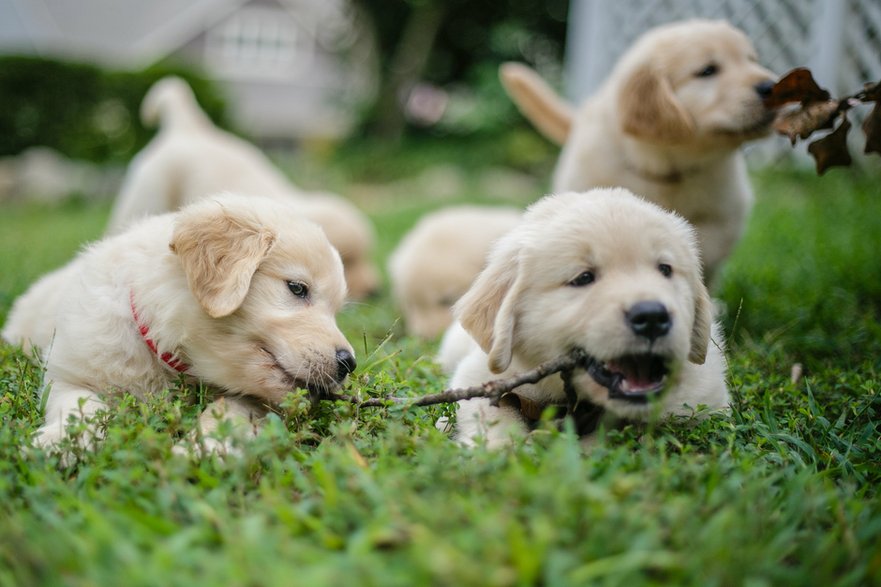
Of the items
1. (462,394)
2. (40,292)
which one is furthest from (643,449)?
(40,292)

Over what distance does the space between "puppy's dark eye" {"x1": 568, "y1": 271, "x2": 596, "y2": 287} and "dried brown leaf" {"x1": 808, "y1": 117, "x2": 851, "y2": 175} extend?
141 centimetres

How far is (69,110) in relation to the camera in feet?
46.1

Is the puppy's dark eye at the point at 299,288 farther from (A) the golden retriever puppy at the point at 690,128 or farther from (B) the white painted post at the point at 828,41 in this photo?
(B) the white painted post at the point at 828,41

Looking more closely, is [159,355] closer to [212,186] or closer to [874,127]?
[874,127]

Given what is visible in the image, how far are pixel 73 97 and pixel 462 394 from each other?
1405 centimetres

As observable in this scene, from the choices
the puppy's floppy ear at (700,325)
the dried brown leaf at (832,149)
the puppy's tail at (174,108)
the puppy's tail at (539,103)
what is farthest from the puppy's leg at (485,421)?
the puppy's tail at (174,108)

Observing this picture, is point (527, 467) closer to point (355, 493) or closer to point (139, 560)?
point (355, 493)

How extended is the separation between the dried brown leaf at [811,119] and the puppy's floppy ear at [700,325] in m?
0.89

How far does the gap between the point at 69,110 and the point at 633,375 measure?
1422 cm

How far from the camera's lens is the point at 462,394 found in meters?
2.23

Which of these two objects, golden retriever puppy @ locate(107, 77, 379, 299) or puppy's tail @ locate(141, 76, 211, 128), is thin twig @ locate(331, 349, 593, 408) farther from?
puppy's tail @ locate(141, 76, 211, 128)

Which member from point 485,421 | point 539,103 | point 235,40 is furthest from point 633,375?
point 235,40

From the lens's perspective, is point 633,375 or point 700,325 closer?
point 633,375

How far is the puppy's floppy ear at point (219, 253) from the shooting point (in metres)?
2.44
